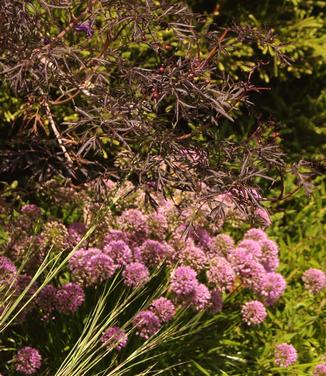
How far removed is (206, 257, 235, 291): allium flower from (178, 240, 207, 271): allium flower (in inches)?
2.0

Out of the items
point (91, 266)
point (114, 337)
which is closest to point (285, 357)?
point (114, 337)

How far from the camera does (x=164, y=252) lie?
3.40 metres

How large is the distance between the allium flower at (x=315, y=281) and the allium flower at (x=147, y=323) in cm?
100

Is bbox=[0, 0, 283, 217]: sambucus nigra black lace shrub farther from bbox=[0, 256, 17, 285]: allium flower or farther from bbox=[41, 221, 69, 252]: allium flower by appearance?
bbox=[0, 256, 17, 285]: allium flower

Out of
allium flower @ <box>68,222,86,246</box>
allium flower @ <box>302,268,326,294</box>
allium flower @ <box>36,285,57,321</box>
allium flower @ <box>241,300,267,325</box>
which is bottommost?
allium flower @ <box>302,268,326,294</box>

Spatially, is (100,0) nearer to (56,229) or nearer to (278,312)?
(56,229)

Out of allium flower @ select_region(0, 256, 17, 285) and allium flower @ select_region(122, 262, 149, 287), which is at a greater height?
allium flower @ select_region(0, 256, 17, 285)

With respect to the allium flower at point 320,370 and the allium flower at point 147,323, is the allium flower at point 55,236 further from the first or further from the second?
→ the allium flower at point 320,370

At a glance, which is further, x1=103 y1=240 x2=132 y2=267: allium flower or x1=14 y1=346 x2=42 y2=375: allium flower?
x1=103 y1=240 x2=132 y2=267: allium flower

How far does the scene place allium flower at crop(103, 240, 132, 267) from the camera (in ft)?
10.8

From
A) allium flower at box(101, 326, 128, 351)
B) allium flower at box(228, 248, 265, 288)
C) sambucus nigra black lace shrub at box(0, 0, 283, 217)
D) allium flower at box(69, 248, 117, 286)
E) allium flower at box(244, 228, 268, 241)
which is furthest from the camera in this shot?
allium flower at box(244, 228, 268, 241)

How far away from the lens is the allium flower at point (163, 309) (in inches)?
128

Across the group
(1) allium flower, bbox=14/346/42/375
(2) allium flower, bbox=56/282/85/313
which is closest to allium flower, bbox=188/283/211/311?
(2) allium flower, bbox=56/282/85/313

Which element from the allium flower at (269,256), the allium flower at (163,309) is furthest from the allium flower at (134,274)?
the allium flower at (269,256)
